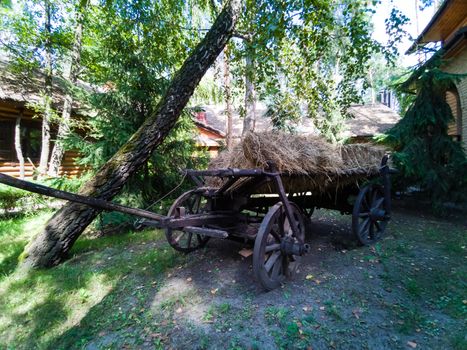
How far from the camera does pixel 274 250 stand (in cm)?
336

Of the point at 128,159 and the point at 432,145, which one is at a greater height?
the point at 128,159

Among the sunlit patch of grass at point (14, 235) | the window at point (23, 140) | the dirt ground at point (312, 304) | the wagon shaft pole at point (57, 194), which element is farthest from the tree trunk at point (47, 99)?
the wagon shaft pole at point (57, 194)

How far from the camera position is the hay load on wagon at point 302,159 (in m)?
3.32

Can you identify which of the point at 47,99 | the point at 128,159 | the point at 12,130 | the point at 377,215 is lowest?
the point at 377,215

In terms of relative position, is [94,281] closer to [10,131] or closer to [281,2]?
[281,2]

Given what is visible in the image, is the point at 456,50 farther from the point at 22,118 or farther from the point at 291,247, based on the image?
the point at 22,118

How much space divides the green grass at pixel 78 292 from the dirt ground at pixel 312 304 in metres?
0.10

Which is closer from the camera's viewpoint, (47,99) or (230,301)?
(230,301)

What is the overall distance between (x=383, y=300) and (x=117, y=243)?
4.84 metres

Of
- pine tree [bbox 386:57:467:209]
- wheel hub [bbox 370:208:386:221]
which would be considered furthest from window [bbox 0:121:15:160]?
pine tree [bbox 386:57:467:209]

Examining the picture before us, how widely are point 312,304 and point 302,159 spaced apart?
5.96 ft

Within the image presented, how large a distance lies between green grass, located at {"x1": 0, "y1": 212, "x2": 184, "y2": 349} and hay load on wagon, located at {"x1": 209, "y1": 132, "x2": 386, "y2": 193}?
1896mm

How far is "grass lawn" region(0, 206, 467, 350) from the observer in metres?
2.60

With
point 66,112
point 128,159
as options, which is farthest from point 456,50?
point 66,112
